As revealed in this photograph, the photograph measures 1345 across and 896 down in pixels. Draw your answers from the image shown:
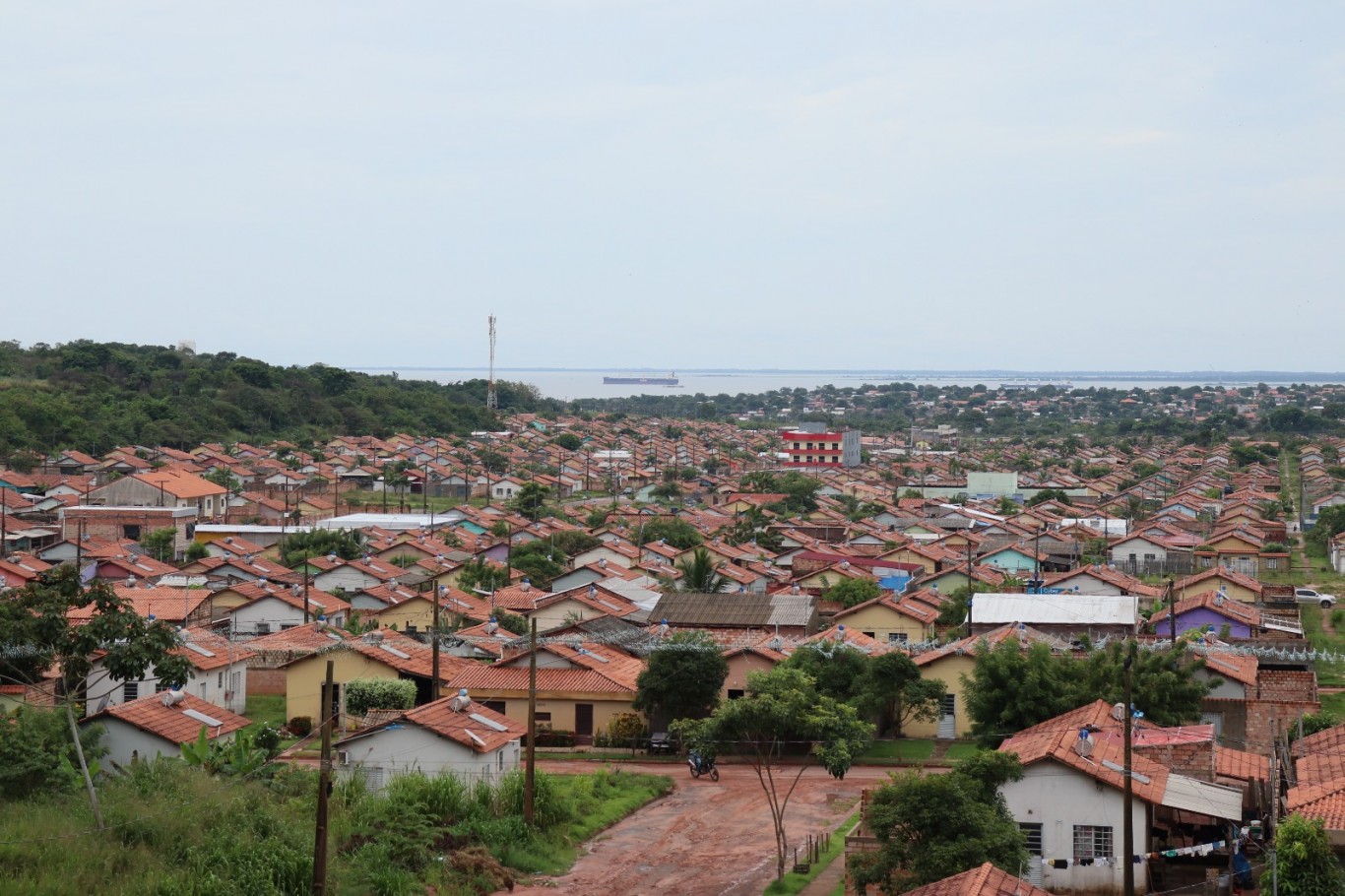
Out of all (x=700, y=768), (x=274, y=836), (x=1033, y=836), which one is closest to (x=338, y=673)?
(x=700, y=768)

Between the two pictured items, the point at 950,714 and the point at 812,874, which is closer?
the point at 812,874

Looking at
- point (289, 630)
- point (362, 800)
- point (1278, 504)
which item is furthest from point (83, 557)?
point (1278, 504)

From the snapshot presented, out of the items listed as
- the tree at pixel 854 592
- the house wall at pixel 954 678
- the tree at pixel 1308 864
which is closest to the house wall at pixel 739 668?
the house wall at pixel 954 678

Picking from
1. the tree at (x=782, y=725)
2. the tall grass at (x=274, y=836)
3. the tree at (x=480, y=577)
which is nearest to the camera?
the tall grass at (x=274, y=836)

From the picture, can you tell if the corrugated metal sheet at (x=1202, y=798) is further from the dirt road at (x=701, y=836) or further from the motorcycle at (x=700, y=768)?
the motorcycle at (x=700, y=768)

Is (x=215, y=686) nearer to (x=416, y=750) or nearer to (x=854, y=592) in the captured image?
(x=416, y=750)

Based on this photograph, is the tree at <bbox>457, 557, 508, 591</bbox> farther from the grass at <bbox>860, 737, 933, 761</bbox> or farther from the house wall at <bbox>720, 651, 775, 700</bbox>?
the grass at <bbox>860, 737, 933, 761</bbox>

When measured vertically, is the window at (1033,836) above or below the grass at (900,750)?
above
